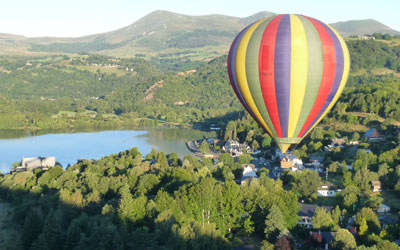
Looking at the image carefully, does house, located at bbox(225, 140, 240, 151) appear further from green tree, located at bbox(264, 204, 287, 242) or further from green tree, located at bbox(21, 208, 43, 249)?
green tree, located at bbox(21, 208, 43, 249)

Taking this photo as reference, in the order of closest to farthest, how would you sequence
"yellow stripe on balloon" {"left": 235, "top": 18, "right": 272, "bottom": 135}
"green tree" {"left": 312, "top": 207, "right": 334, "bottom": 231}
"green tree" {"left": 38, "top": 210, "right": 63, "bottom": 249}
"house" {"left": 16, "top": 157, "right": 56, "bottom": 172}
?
"green tree" {"left": 38, "top": 210, "right": 63, "bottom": 249} < "yellow stripe on balloon" {"left": 235, "top": 18, "right": 272, "bottom": 135} < "green tree" {"left": 312, "top": 207, "right": 334, "bottom": 231} < "house" {"left": 16, "top": 157, "right": 56, "bottom": 172}

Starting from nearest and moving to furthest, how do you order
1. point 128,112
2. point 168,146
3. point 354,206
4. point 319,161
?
point 354,206 < point 319,161 < point 168,146 < point 128,112

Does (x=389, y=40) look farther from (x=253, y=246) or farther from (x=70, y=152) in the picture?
(x=253, y=246)

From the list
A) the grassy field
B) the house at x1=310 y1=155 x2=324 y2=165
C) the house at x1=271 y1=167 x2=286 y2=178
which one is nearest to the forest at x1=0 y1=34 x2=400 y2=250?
the house at x1=310 y1=155 x2=324 y2=165

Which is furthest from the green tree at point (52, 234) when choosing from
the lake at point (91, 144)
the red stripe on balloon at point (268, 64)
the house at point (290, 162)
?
the lake at point (91, 144)

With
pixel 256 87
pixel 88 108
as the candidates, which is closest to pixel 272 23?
pixel 256 87

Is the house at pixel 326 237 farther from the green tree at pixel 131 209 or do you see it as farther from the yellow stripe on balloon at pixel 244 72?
the green tree at pixel 131 209

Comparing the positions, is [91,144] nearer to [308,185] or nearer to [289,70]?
[308,185]
